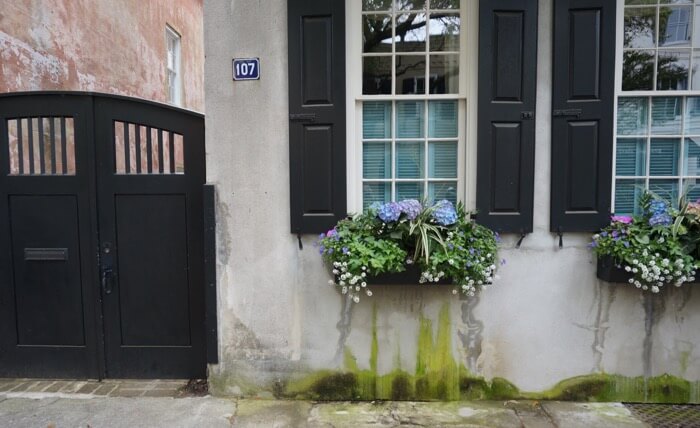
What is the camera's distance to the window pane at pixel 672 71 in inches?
139

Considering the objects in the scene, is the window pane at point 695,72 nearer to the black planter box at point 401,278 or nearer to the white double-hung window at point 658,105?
the white double-hung window at point 658,105

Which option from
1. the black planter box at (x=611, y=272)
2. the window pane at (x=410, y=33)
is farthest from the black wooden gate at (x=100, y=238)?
the black planter box at (x=611, y=272)

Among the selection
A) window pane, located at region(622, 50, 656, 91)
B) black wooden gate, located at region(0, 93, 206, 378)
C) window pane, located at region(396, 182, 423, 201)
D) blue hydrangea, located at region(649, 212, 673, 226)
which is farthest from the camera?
black wooden gate, located at region(0, 93, 206, 378)

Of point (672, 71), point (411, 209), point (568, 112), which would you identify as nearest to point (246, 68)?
point (411, 209)

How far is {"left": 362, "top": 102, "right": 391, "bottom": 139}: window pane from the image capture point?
→ 3607mm

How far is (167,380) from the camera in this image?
3.88 metres

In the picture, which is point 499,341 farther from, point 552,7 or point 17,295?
point 17,295

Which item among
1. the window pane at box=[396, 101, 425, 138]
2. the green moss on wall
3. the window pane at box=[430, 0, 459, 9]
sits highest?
the window pane at box=[430, 0, 459, 9]

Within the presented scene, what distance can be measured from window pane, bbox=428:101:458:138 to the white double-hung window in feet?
4.33

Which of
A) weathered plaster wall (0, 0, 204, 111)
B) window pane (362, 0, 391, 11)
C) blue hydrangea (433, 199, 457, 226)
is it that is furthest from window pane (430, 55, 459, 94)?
weathered plaster wall (0, 0, 204, 111)

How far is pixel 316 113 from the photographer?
3.44 metres

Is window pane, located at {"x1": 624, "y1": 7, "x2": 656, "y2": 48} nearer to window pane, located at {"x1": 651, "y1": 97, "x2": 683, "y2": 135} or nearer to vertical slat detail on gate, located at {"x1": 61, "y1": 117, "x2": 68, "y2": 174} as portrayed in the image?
window pane, located at {"x1": 651, "y1": 97, "x2": 683, "y2": 135}

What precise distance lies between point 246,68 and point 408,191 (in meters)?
1.65

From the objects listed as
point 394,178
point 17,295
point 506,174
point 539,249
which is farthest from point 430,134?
point 17,295
